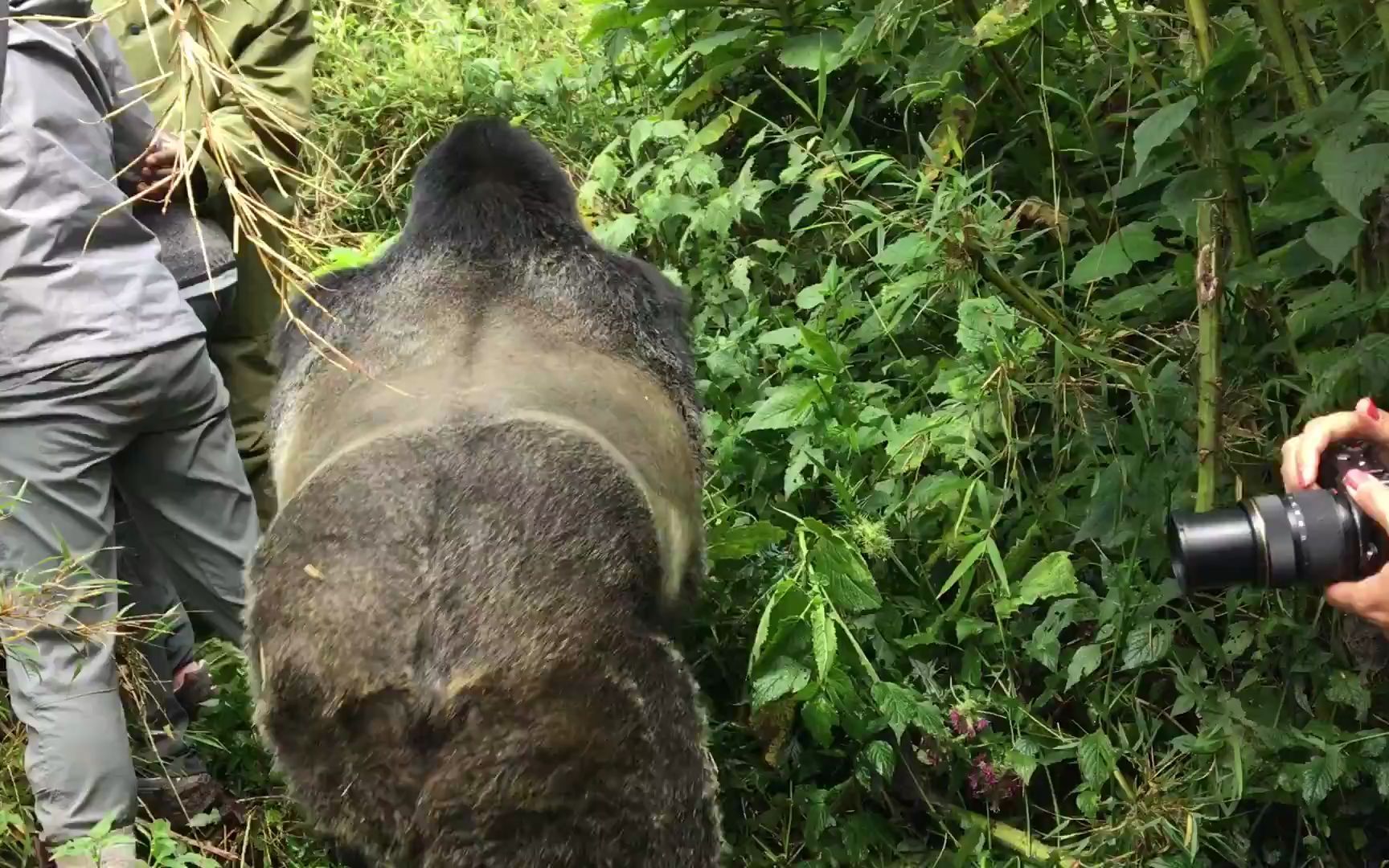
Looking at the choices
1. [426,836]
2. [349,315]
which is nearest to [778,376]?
[349,315]

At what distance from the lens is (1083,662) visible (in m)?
2.66

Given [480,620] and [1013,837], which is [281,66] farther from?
[1013,837]

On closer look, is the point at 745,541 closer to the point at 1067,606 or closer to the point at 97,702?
the point at 1067,606

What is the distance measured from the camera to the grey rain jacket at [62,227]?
8.63 ft

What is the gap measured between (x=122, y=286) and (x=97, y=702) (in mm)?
937

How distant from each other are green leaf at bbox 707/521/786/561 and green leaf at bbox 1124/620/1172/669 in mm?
789

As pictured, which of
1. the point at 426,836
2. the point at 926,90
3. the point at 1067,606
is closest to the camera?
the point at 426,836

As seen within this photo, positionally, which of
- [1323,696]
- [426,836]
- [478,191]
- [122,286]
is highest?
[478,191]

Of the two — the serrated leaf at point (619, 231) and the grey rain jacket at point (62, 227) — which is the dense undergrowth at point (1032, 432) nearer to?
the serrated leaf at point (619, 231)

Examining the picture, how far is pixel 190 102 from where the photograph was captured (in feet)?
12.1

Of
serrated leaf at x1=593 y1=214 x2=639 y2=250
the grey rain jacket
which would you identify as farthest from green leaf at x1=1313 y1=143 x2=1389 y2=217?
the grey rain jacket

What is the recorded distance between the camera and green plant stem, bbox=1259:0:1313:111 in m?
2.42

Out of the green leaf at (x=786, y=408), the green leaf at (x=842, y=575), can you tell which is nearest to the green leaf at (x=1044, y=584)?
the green leaf at (x=842, y=575)

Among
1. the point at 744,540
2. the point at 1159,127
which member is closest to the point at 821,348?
the point at 744,540
